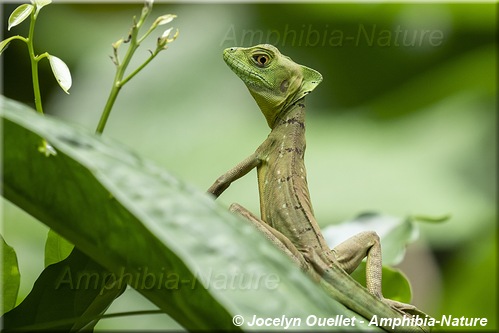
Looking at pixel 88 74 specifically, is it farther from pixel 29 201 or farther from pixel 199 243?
pixel 199 243

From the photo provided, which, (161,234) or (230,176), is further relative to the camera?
(230,176)

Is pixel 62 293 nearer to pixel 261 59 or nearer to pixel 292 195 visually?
pixel 292 195

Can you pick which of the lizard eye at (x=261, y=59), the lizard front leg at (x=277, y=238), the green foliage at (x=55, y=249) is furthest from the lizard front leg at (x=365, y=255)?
the green foliage at (x=55, y=249)

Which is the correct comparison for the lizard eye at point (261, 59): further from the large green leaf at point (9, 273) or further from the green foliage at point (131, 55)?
the large green leaf at point (9, 273)

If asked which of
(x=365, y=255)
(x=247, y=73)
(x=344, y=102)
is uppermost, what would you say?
(x=344, y=102)

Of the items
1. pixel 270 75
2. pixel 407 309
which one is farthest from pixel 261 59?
pixel 407 309

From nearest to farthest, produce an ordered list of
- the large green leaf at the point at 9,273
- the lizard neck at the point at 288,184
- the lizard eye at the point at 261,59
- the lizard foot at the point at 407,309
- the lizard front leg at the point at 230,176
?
the large green leaf at the point at 9,273 → the lizard foot at the point at 407,309 → the lizard neck at the point at 288,184 → the lizard front leg at the point at 230,176 → the lizard eye at the point at 261,59
